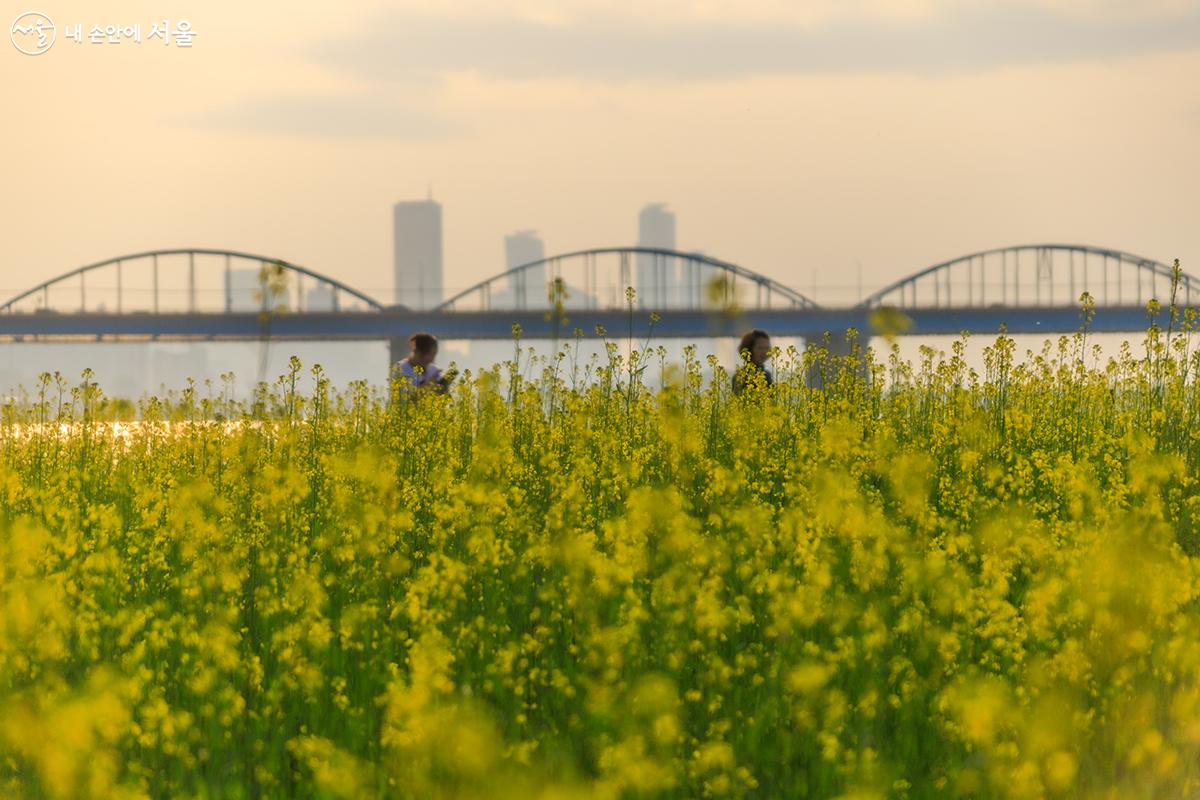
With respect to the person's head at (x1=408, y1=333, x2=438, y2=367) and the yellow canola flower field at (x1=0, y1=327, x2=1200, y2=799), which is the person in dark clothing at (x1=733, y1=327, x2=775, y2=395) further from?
the person's head at (x1=408, y1=333, x2=438, y2=367)

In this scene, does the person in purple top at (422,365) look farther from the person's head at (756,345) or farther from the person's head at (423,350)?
the person's head at (756,345)

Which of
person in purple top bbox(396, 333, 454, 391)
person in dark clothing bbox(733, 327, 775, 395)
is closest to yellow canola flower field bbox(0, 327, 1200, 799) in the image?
person in dark clothing bbox(733, 327, 775, 395)

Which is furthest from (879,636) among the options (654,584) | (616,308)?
(616,308)

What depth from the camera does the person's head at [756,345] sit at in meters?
11.6

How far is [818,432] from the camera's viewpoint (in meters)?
9.70

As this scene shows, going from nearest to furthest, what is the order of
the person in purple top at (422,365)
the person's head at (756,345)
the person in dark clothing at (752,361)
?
the person in dark clothing at (752,361) → the person's head at (756,345) → the person in purple top at (422,365)

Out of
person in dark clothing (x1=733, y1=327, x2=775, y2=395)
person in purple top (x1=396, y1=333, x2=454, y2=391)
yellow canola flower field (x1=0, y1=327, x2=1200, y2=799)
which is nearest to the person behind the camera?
yellow canola flower field (x1=0, y1=327, x2=1200, y2=799)

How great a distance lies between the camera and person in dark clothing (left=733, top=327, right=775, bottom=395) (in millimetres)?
10547

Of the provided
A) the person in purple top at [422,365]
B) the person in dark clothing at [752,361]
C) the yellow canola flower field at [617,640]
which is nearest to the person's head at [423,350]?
the person in purple top at [422,365]

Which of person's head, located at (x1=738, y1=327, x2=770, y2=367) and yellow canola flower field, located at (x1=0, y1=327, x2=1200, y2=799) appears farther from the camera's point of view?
person's head, located at (x1=738, y1=327, x2=770, y2=367)

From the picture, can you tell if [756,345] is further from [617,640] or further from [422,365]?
[617,640]

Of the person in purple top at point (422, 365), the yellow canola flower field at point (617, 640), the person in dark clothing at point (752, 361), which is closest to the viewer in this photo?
the yellow canola flower field at point (617, 640)

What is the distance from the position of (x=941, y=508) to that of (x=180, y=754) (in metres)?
5.36

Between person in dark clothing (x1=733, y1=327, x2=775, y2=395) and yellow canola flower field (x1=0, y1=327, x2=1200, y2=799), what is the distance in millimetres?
2453
